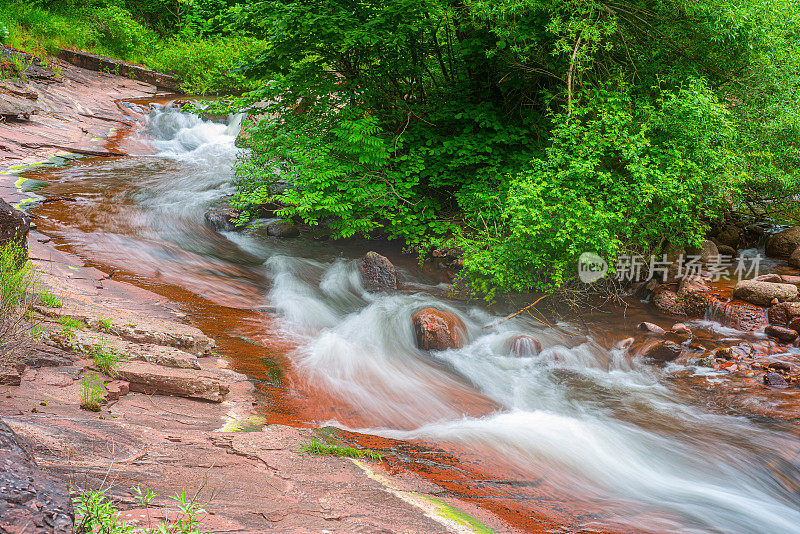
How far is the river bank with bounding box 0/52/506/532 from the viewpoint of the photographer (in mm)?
2750

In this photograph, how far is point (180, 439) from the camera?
3.59m

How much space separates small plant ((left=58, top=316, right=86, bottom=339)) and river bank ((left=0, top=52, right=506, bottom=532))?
0.04 ft

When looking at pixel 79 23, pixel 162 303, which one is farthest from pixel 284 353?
pixel 79 23

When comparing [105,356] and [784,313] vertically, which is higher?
[784,313]

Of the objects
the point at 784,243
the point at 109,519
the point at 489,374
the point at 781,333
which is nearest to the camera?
the point at 109,519

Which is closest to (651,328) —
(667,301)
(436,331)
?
(667,301)

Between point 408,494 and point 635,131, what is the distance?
6.18 m

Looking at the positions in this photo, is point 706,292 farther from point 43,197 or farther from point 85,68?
point 85,68

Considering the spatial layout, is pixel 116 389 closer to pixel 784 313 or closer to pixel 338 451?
pixel 338 451

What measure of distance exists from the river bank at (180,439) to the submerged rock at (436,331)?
2.53 metres

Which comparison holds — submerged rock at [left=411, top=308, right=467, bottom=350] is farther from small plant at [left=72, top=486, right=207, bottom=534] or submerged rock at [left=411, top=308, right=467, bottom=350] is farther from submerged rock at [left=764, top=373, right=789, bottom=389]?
small plant at [left=72, top=486, right=207, bottom=534]

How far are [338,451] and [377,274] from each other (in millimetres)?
5123

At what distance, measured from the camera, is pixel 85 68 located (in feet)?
64.4

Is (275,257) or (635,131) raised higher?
(635,131)
